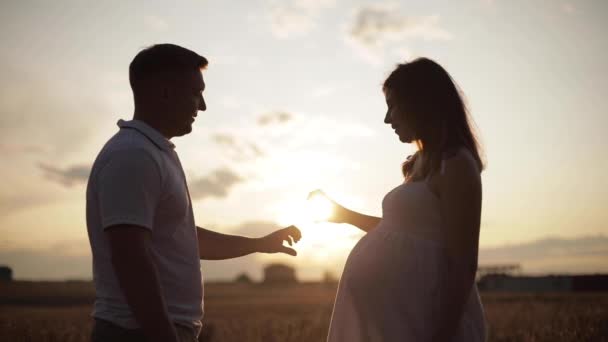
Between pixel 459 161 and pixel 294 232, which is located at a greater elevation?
pixel 459 161

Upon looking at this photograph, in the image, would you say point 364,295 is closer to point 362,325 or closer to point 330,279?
point 362,325

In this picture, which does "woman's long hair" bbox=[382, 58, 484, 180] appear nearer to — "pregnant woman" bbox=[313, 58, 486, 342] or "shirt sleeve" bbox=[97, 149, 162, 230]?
"pregnant woman" bbox=[313, 58, 486, 342]

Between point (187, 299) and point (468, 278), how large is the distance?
1433 millimetres

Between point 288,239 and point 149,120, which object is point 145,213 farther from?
point 288,239

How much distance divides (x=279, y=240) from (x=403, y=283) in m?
1.32

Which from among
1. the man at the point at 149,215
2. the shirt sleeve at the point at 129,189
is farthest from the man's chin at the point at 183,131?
the shirt sleeve at the point at 129,189

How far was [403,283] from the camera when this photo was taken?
3.53 metres

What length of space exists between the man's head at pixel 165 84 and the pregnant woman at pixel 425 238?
1.27 meters

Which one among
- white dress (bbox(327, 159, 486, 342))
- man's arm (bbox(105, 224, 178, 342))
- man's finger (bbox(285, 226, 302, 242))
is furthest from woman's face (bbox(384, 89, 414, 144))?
man's arm (bbox(105, 224, 178, 342))

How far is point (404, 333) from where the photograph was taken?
345 centimetres

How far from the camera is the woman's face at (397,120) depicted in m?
3.61

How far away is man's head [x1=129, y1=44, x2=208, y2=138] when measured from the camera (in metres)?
2.98

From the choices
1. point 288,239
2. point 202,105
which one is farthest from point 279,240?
point 202,105

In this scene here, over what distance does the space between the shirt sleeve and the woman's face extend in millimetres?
1560
